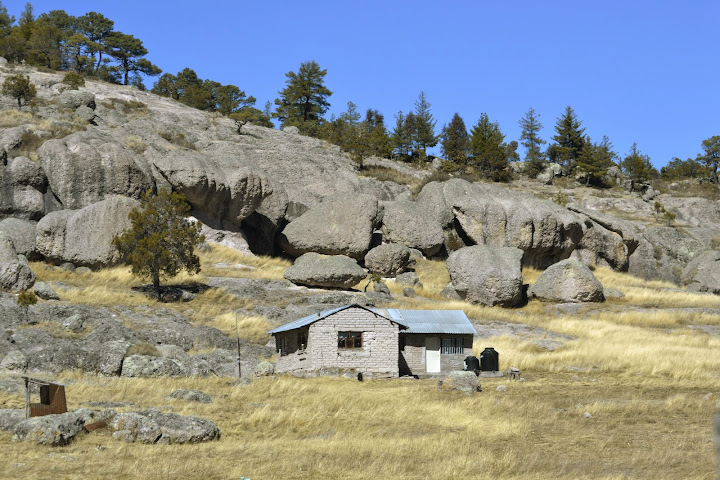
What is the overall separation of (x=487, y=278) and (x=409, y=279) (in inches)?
253

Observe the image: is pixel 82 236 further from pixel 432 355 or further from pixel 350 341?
pixel 432 355

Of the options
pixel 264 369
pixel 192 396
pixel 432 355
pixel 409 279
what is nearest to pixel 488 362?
pixel 432 355

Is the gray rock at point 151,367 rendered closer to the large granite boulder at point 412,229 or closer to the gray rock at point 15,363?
the gray rock at point 15,363

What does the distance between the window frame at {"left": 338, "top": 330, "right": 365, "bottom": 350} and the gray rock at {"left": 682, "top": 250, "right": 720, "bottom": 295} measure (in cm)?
4150

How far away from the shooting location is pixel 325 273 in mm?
58188

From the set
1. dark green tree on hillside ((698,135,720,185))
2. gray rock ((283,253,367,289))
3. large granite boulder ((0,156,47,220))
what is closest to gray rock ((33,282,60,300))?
large granite boulder ((0,156,47,220))

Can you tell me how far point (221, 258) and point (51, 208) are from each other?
13.7m

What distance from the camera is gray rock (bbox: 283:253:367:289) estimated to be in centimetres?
5822

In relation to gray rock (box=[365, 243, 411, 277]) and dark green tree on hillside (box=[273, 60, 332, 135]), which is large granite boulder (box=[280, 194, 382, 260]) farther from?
dark green tree on hillside (box=[273, 60, 332, 135])

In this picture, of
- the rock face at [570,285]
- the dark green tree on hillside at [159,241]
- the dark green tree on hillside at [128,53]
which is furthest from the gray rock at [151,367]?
the dark green tree on hillside at [128,53]

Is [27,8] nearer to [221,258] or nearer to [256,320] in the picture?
[221,258]

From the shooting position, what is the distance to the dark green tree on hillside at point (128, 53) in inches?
4614

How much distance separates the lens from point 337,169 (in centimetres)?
8469

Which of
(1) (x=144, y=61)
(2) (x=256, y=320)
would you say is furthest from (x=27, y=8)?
(2) (x=256, y=320)
